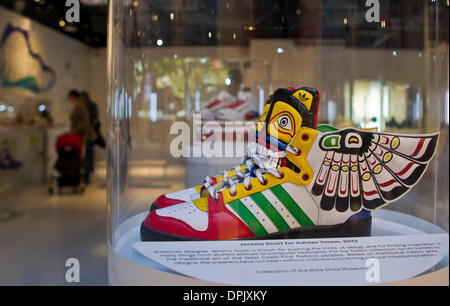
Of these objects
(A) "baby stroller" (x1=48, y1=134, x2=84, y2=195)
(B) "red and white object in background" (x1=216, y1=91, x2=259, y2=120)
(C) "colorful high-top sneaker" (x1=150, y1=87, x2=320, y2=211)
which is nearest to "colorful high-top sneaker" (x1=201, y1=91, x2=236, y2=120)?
(B) "red and white object in background" (x1=216, y1=91, x2=259, y2=120)

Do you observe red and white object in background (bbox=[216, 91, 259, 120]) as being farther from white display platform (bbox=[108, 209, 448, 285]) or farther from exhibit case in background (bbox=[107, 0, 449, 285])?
white display platform (bbox=[108, 209, 448, 285])

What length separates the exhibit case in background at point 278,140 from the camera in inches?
32.4

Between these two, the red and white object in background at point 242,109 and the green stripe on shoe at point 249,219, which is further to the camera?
the red and white object in background at point 242,109

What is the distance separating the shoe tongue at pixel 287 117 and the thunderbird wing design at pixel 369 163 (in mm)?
53

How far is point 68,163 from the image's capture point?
366cm

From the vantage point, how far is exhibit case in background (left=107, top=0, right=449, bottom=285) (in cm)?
82

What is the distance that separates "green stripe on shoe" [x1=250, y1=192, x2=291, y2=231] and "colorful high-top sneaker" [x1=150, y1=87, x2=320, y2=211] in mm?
52

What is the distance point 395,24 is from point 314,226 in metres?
0.45

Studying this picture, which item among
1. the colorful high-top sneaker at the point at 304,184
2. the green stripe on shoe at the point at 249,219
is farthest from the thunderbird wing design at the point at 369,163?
the green stripe on shoe at the point at 249,219

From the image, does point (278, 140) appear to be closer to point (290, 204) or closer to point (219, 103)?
point (290, 204)

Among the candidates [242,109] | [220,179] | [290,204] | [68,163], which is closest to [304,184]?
[290,204]

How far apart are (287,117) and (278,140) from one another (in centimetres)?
5

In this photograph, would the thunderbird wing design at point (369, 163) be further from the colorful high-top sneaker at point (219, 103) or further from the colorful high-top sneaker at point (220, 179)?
the colorful high-top sneaker at point (219, 103)
